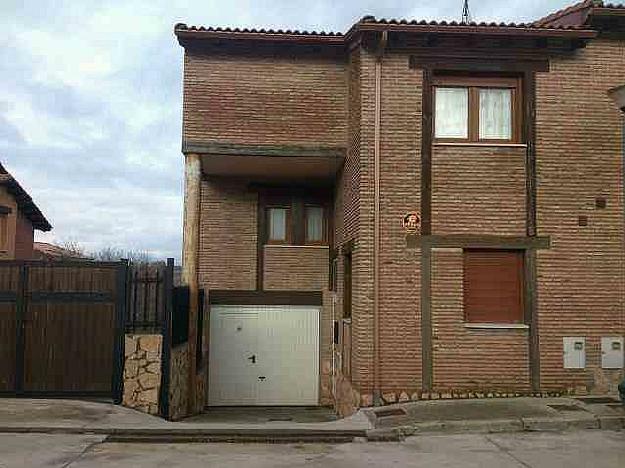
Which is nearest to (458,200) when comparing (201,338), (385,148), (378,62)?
(385,148)

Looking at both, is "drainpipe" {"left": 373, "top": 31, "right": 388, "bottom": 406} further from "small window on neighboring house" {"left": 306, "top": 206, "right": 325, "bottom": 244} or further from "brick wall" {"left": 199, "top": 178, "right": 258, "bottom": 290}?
"brick wall" {"left": 199, "top": 178, "right": 258, "bottom": 290}

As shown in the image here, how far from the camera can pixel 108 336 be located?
1127 cm

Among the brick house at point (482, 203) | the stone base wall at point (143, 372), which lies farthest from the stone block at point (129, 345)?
the brick house at point (482, 203)

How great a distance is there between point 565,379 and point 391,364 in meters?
3.03

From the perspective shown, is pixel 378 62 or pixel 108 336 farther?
pixel 378 62

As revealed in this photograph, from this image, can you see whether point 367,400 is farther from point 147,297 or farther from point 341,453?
point 147,297

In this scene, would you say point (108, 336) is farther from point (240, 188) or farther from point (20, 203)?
point (20, 203)

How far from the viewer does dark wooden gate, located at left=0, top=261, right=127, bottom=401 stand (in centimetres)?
1121

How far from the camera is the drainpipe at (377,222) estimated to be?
11.6 meters

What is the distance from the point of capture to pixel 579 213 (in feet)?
39.3

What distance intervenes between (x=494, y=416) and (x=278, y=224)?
8.03m

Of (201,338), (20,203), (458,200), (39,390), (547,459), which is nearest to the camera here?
(547,459)

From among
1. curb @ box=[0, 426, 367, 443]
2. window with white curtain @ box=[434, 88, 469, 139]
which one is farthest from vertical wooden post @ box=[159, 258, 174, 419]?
window with white curtain @ box=[434, 88, 469, 139]

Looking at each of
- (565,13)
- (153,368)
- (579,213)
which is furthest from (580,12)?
(153,368)
